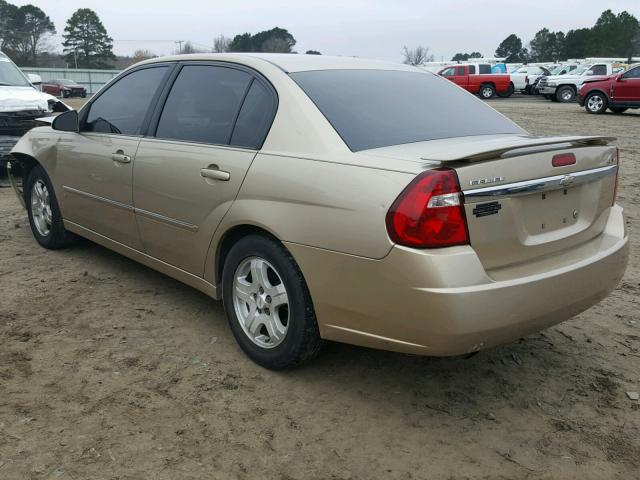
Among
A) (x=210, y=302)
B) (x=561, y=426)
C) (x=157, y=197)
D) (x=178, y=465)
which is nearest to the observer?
(x=178, y=465)

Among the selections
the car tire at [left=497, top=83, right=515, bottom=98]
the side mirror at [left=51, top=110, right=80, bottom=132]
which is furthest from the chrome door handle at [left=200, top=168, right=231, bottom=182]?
the car tire at [left=497, top=83, right=515, bottom=98]

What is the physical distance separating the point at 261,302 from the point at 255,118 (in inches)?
39.3

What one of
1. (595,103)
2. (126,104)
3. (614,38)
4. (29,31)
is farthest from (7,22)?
(126,104)

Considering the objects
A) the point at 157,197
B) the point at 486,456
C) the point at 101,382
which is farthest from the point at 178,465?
the point at 157,197

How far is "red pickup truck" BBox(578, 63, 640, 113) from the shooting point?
1881 cm

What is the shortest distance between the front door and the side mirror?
0.05 m

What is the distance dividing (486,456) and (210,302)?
7.57ft

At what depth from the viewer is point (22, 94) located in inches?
364

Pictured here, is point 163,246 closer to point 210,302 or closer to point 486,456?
point 210,302

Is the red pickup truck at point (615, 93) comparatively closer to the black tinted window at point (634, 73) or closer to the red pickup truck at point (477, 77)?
the black tinted window at point (634, 73)

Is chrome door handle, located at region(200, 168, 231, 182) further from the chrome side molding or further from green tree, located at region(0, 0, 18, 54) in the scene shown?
green tree, located at region(0, 0, 18, 54)

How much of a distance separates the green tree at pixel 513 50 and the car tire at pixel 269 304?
106m

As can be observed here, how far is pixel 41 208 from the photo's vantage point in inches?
216

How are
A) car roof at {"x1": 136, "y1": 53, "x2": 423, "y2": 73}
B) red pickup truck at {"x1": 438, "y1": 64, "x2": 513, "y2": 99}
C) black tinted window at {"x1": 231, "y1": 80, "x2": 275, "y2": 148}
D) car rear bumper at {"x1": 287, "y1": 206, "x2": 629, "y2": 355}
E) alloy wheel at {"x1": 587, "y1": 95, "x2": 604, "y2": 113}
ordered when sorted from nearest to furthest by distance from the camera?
car rear bumper at {"x1": 287, "y1": 206, "x2": 629, "y2": 355} → black tinted window at {"x1": 231, "y1": 80, "x2": 275, "y2": 148} → car roof at {"x1": 136, "y1": 53, "x2": 423, "y2": 73} → alloy wheel at {"x1": 587, "y1": 95, "x2": 604, "y2": 113} → red pickup truck at {"x1": 438, "y1": 64, "x2": 513, "y2": 99}
